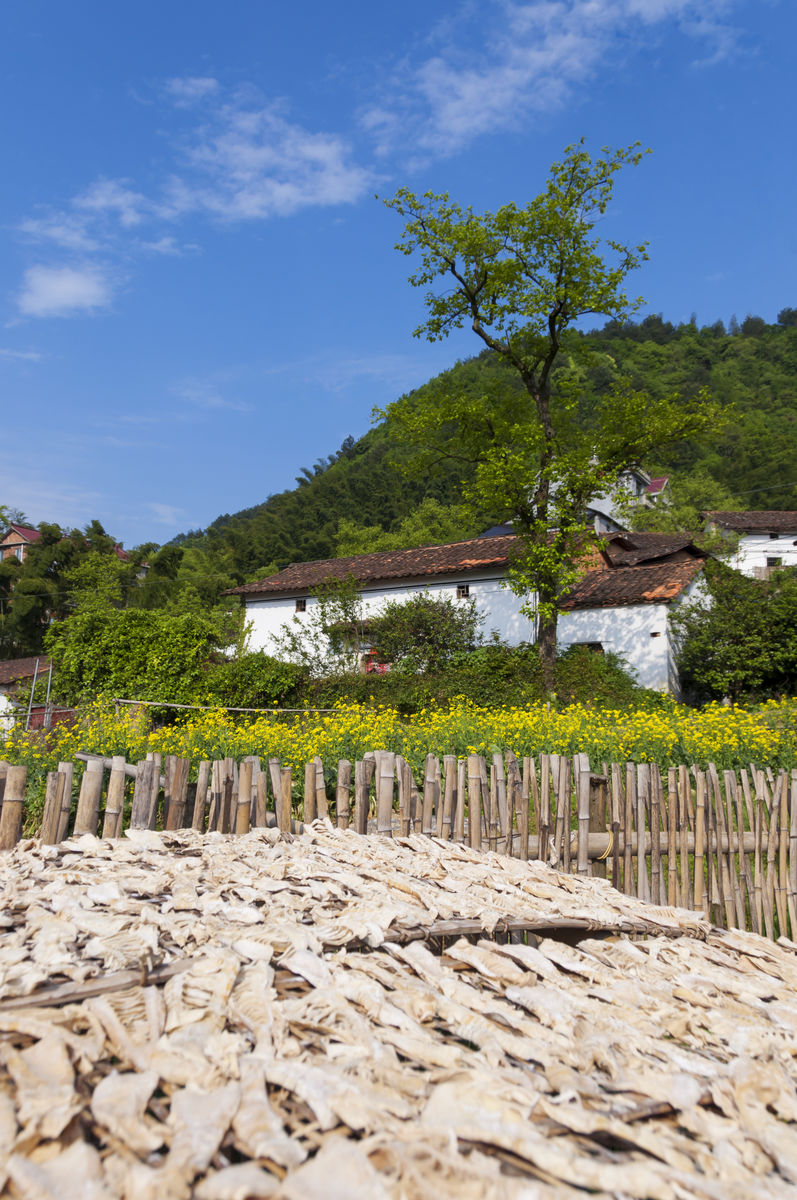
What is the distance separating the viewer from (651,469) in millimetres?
47719

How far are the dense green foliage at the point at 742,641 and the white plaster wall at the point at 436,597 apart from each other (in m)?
4.37

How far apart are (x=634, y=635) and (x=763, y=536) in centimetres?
2608

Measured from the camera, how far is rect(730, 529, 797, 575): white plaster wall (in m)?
42.2

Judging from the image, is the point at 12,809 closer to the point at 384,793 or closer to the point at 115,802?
the point at 115,802

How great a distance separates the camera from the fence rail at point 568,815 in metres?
5.11

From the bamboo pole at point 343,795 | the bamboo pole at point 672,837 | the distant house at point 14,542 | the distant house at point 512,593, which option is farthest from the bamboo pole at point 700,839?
the distant house at point 14,542

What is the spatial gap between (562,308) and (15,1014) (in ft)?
63.4

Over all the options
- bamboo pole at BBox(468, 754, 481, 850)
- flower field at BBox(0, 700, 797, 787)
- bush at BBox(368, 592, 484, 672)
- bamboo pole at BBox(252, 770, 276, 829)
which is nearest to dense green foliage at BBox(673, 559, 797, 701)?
bush at BBox(368, 592, 484, 672)

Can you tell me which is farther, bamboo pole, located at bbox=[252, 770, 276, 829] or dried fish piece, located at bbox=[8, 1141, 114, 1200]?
bamboo pole, located at bbox=[252, 770, 276, 829]

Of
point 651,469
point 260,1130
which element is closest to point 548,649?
point 260,1130

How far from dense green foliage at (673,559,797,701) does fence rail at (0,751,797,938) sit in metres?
15.0

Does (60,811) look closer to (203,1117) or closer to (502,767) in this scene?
(502,767)

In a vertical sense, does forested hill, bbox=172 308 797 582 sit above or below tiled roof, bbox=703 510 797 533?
above

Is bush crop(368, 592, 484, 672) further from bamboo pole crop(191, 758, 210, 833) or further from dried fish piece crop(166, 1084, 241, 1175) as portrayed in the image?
dried fish piece crop(166, 1084, 241, 1175)
